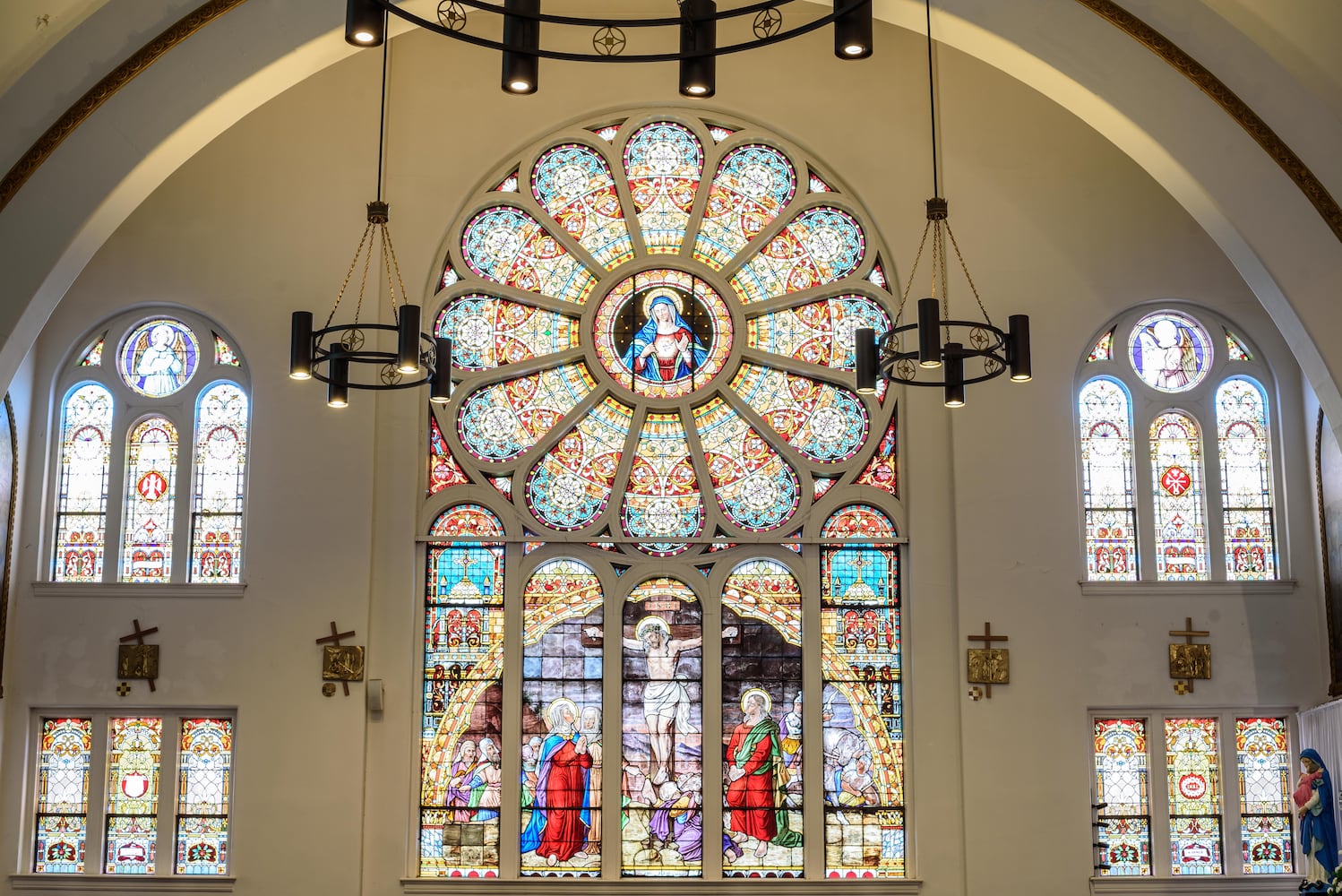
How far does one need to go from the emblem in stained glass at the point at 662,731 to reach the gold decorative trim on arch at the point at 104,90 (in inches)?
206

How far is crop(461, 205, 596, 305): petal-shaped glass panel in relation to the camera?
13.6 metres

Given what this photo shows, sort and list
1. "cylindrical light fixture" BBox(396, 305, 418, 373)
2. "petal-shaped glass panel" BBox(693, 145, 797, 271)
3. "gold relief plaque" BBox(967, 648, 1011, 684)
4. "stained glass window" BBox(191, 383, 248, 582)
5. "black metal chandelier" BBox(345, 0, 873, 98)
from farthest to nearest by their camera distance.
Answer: "petal-shaped glass panel" BBox(693, 145, 797, 271)
"stained glass window" BBox(191, 383, 248, 582)
"gold relief plaque" BBox(967, 648, 1011, 684)
"cylindrical light fixture" BBox(396, 305, 418, 373)
"black metal chandelier" BBox(345, 0, 873, 98)

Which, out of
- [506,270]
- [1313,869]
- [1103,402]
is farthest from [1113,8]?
[1313,869]

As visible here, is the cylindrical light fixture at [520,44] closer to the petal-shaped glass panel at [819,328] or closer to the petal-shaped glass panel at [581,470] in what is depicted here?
the petal-shaped glass panel at [581,470]

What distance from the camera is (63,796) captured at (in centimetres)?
1260

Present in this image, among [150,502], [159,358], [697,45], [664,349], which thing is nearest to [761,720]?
[664,349]

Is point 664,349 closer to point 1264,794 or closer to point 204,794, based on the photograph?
point 204,794

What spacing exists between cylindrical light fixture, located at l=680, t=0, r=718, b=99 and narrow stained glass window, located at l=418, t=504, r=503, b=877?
6233 mm

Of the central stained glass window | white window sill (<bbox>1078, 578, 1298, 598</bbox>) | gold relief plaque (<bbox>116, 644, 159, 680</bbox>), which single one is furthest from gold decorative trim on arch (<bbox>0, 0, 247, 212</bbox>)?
white window sill (<bbox>1078, 578, 1298, 598</bbox>)

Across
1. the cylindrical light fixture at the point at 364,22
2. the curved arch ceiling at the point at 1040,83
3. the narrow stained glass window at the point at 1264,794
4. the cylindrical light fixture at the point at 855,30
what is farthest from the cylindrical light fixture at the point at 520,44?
the narrow stained glass window at the point at 1264,794

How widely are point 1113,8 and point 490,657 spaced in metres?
6.53

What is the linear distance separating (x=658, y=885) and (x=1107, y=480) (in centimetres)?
469

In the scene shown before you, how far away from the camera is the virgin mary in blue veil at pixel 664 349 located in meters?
13.5

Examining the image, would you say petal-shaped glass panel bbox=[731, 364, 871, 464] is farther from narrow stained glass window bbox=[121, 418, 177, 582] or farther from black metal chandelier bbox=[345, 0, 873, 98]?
black metal chandelier bbox=[345, 0, 873, 98]
